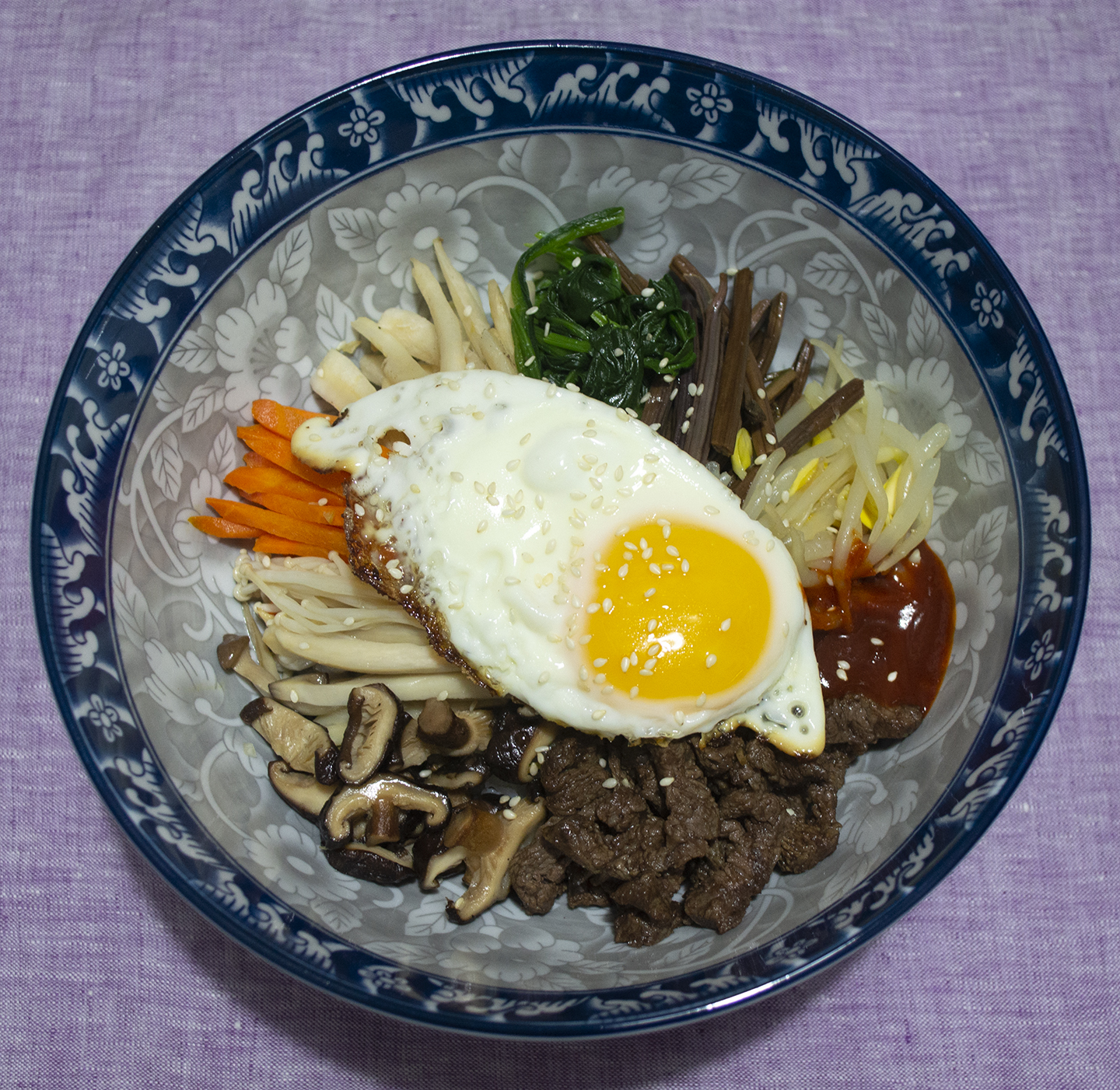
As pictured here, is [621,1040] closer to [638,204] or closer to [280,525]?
[280,525]

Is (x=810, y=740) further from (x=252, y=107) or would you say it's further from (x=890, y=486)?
(x=252, y=107)

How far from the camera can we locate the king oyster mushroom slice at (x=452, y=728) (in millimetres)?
2650

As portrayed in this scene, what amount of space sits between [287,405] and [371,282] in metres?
0.56

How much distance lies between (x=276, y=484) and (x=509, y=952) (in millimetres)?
1751

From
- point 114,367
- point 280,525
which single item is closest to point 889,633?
point 280,525

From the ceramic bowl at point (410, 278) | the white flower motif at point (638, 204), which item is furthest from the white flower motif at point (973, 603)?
the white flower motif at point (638, 204)

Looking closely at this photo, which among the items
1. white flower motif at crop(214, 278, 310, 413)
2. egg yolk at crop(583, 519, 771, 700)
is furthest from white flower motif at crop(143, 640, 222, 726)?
egg yolk at crop(583, 519, 771, 700)

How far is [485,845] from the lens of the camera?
2.72 metres

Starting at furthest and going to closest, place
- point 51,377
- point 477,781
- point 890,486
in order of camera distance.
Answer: point 51,377 → point 890,486 → point 477,781

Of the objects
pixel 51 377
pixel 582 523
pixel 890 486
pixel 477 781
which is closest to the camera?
pixel 582 523

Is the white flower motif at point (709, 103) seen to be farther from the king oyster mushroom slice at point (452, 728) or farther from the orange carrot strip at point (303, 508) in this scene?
the king oyster mushroom slice at point (452, 728)

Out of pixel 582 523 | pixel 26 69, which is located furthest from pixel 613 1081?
pixel 26 69

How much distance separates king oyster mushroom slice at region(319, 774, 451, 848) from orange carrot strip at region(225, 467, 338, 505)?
1.00m

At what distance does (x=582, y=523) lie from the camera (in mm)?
2574
